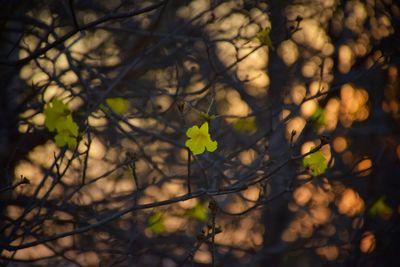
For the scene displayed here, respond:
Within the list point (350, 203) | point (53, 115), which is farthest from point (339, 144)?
point (53, 115)

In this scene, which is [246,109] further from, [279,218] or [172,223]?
[172,223]

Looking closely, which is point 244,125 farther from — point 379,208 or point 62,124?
point 62,124

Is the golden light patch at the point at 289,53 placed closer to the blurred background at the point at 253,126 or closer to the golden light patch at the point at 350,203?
the blurred background at the point at 253,126

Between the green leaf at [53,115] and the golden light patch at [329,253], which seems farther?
the golden light patch at [329,253]

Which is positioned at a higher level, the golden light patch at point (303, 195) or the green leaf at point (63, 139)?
the golden light patch at point (303, 195)

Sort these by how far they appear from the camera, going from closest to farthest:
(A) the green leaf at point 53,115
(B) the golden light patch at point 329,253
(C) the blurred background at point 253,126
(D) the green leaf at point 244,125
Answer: (A) the green leaf at point 53,115, (D) the green leaf at point 244,125, (C) the blurred background at point 253,126, (B) the golden light patch at point 329,253

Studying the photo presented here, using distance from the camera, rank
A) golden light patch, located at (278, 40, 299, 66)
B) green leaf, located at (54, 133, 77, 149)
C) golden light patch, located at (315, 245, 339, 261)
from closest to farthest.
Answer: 1. green leaf, located at (54, 133, 77, 149)
2. golden light patch, located at (278, 40, 299, 66)
3. golden light patch, located at (315, 245, 339, 261)

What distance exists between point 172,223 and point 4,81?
2.58 metres

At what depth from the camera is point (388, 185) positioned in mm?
4238

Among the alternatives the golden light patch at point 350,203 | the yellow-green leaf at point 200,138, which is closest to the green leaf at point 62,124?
the yellow-green leaf at point 200,138

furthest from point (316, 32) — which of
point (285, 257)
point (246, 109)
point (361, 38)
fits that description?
point (285, 257)

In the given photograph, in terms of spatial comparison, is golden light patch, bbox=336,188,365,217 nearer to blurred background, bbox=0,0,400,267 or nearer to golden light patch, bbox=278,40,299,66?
blurred background, bbox=0,0,400,267

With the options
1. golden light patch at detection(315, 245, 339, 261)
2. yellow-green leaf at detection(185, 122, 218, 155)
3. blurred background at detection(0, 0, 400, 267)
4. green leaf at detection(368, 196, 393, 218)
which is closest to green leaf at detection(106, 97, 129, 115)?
blurred background at detection(0, 0, 400, 267)

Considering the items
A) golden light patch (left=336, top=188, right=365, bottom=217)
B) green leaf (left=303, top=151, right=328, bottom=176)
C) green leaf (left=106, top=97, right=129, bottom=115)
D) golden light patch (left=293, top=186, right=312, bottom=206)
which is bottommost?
green leaf (left=303, top=151, right=328, bottom=176)
